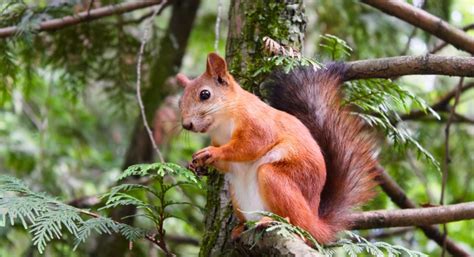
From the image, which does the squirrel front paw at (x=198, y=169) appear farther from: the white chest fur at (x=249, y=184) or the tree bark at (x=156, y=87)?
the tree bark at (x=156, y=87)

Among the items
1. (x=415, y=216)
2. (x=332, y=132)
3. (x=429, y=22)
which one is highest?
(x=429, y=22)

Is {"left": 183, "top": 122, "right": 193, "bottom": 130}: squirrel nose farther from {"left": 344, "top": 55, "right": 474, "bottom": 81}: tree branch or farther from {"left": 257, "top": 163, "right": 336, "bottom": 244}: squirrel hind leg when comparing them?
{"left": 344, "top": 55, "right": 474, "bottom": 81}: tree branch

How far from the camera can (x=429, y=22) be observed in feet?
7.66

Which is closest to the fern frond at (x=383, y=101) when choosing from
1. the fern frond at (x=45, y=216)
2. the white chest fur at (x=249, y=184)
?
the white chest fur at (x=249, y=184)

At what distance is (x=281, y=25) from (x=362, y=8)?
5.42 ft

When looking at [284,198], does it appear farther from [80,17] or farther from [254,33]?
[80,17]

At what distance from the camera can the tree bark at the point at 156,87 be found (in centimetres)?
308

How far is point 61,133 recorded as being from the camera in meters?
4.62

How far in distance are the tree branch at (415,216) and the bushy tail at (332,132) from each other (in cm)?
11

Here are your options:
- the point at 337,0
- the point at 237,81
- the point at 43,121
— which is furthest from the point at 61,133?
the point at 237,81

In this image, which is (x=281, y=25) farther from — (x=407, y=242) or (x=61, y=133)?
(x=61, y=133)

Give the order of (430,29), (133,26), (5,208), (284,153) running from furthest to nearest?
(133,26), (430,29), (284,153), (5,208)

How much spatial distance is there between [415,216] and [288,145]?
0.55 m

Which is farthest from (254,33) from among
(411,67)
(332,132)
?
(411,67)
